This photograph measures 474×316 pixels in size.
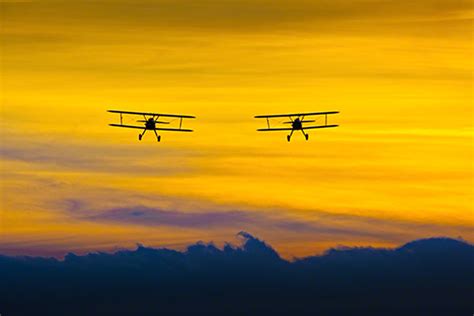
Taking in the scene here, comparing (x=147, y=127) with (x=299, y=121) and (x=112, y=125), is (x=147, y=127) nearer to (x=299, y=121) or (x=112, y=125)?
(x=112, y=125)

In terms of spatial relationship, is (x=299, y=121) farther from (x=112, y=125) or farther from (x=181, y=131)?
(x=112, y=125)

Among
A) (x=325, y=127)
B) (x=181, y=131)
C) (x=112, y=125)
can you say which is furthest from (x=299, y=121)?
(x=112, y=125)

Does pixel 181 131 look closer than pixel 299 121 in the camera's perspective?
Yes

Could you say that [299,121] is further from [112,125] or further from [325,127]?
[112,125]

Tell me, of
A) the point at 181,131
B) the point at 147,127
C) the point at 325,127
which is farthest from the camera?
the point at 147,127

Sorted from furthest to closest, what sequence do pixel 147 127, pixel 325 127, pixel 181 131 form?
pixel 147 127, pixel 325 127, pixel 181 131

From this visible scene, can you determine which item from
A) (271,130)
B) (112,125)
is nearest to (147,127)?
(112,125)

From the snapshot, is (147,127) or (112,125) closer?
→ (112,125)
